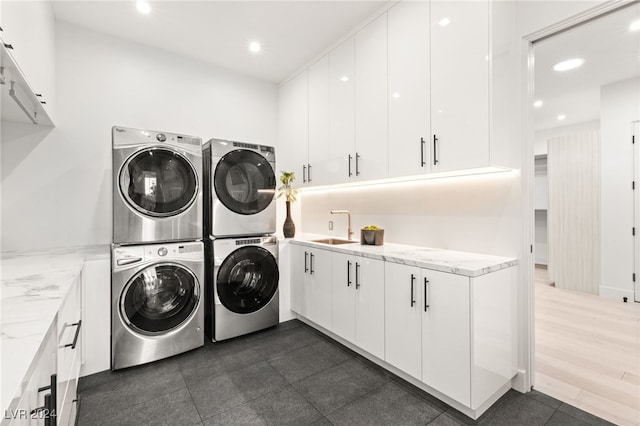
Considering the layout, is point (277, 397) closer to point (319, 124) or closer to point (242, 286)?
point (242, 286)

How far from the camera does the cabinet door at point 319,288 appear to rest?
105 inches

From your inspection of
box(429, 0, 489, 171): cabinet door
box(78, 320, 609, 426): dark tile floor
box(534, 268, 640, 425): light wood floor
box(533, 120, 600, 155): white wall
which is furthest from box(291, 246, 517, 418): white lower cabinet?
box(533, 120, 600, 155): white wall

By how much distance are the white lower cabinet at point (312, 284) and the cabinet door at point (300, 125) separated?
0.93 meters

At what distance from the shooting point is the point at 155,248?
2295 mm

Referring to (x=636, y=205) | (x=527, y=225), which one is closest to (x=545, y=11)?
(x=527, y=225)

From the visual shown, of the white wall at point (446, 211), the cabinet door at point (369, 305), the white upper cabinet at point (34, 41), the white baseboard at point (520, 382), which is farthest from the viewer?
the cabinet door at point (369, 305)

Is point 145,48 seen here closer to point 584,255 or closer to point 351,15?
point 351,15

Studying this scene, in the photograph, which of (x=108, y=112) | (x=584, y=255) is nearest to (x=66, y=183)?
(x=108, y=112)

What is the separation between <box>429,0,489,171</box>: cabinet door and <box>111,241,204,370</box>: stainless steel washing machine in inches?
82.8

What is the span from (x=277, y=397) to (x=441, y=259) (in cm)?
140

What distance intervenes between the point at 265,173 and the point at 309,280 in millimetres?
1139

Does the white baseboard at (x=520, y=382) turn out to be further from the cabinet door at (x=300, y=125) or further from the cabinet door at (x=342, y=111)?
the cabinet door at (x=300, y=125)

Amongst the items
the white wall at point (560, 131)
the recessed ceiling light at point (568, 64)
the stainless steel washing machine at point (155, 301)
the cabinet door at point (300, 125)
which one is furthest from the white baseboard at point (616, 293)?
the stainless steel washing machine at point (155, 301)

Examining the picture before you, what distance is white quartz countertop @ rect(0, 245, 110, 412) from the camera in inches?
25.4
